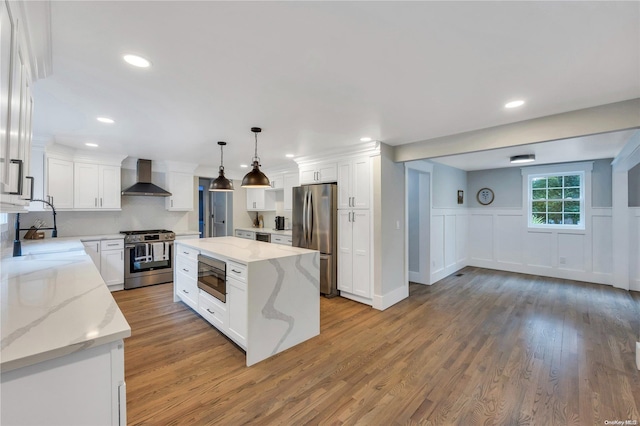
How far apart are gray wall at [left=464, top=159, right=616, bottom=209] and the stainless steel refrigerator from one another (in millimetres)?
4055

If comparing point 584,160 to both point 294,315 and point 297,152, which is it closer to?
point 297,152

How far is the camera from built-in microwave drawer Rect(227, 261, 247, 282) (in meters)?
2.45

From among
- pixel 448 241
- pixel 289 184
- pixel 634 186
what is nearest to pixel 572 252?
pixel 634 186

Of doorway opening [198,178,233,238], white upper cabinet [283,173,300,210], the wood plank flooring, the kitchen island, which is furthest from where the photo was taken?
doorway opening [198,178,233,238]

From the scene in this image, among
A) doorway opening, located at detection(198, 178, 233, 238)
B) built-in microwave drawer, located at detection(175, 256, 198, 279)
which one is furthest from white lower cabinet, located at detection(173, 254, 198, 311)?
doorway opening, located at detection(198, 178, 233, 238)

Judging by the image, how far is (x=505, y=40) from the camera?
60.0 inches

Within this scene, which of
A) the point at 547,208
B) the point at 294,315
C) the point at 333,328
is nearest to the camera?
the point at 294,315

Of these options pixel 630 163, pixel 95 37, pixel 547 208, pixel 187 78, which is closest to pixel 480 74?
pixel 187 78

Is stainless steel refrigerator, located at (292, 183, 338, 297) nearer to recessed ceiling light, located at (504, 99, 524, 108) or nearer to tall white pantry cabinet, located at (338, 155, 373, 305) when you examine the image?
tall white pantry cabinet, located at (338, 155, 373, 305)

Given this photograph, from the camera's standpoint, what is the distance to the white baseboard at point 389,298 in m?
3.72

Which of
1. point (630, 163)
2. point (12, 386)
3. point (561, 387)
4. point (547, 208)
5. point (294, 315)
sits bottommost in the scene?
point (561, 387)

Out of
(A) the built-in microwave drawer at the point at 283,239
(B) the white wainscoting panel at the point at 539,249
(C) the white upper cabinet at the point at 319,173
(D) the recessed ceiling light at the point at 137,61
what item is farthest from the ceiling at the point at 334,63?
(B) the white wainscoting panel at the point at 539,249

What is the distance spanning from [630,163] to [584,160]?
886mm

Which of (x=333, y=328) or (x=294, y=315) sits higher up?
(x=294, y=315)
